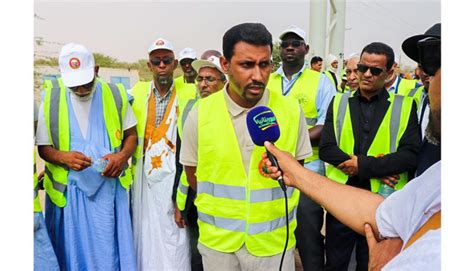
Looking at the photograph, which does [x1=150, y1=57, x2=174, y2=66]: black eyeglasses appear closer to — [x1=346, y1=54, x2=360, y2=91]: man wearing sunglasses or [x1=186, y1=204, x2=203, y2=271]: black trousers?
[x1=186, y1=204, x2=203, y2=271]: black trousers

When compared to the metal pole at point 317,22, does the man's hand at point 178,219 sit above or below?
below

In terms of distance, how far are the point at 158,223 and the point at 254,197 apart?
4.68ft

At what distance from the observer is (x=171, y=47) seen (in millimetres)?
3582

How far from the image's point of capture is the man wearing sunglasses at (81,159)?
297cm

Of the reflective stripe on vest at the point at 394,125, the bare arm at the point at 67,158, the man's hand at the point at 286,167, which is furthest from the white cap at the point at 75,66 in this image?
the reflective stripe on vest at the point at 394,125

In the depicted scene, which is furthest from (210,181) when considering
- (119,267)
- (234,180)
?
(119,267)

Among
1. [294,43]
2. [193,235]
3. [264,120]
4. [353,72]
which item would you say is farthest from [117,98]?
[353,72]

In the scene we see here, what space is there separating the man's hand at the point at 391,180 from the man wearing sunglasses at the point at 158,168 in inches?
59.6

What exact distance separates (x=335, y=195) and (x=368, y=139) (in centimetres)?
147

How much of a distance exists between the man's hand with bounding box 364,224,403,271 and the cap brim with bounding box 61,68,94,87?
2.20m

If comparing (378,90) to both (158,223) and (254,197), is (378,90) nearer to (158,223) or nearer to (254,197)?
(254,197)

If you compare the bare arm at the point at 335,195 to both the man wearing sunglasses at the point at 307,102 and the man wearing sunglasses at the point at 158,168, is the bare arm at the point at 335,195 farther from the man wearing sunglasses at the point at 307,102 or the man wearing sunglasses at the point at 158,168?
the man wearing sunglasses at the point at 307,102

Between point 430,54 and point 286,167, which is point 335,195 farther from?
point 430,54

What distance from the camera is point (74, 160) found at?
2900mm
